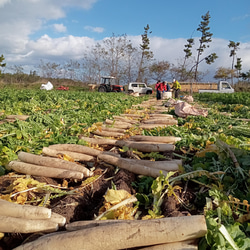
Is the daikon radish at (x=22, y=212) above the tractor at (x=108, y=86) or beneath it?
beneath

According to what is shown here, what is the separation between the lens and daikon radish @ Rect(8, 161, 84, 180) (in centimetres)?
301

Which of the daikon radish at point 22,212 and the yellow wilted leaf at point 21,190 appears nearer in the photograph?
the daikon radish at point 22,212

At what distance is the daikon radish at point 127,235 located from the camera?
1.56 meters

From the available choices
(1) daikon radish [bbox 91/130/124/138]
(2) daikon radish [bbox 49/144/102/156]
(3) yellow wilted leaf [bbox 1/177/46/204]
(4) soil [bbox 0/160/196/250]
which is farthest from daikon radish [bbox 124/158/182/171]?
(1) daikon radish [bbox 91/130/124/138]

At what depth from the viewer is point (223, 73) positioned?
53.5 m

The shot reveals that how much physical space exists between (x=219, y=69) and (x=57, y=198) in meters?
60.9

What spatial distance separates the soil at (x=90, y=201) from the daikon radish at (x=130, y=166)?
81 millimetres

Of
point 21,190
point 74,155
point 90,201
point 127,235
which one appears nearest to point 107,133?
point 74,155

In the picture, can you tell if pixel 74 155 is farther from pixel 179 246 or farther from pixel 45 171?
pixel 179 246

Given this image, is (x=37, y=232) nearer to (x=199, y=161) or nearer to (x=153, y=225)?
(x=153, y=225)

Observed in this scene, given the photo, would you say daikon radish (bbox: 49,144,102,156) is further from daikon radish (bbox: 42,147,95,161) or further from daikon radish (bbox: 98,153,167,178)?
daikon radish (bbox: 98,153,167,178)

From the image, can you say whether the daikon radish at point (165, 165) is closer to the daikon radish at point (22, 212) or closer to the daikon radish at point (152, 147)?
the daikon radish at point (152, 147)

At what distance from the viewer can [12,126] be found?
497 cm

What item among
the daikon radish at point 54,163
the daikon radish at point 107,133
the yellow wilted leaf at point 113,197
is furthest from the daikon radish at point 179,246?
the daikon radish at point 107,133
